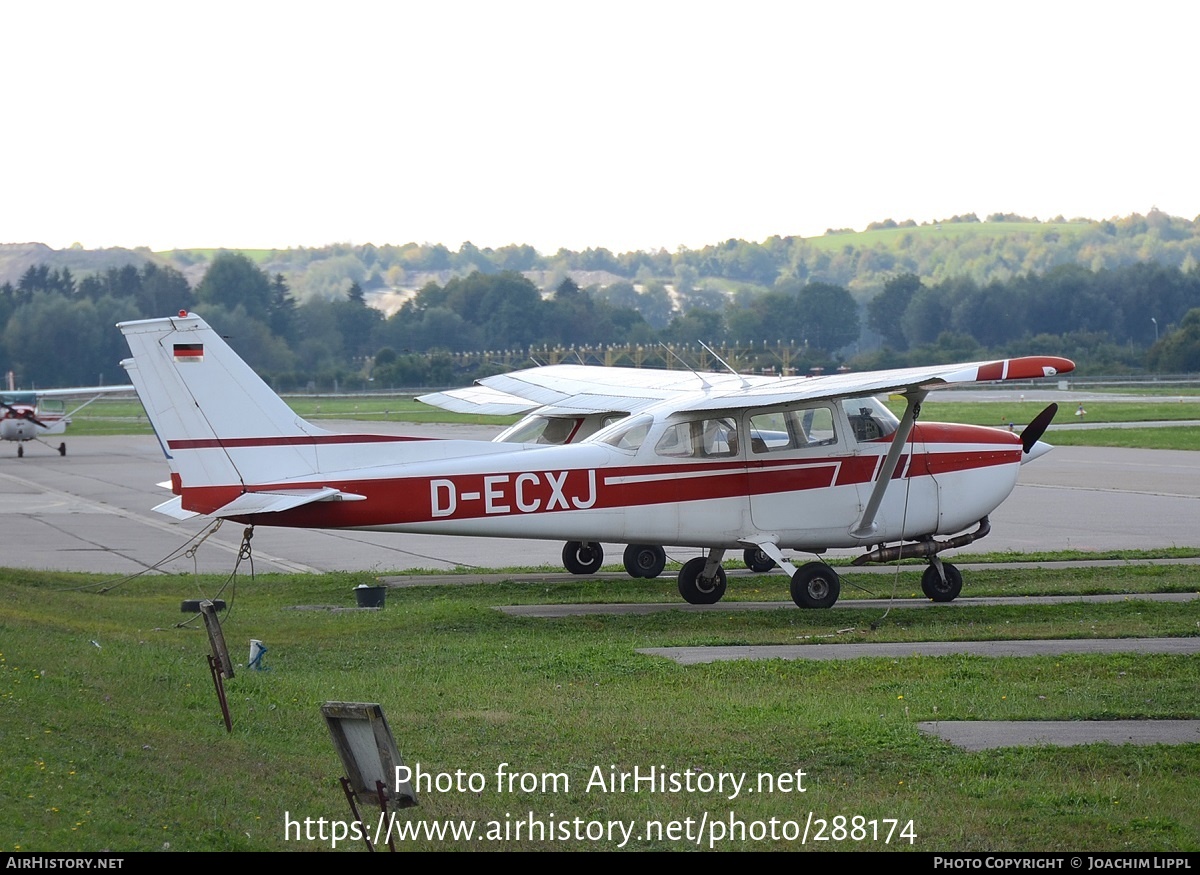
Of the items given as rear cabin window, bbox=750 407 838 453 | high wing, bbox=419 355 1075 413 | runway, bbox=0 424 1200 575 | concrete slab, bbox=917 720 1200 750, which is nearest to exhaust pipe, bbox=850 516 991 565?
rear cabin window, bbox=750 407 838 453

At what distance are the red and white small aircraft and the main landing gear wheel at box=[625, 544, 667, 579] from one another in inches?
100

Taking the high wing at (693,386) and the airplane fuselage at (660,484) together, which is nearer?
the high wing at (693,386)

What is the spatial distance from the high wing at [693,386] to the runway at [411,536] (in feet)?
8.19

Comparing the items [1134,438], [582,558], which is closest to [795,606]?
[582,558]

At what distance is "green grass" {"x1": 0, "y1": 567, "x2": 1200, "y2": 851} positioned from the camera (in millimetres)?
7047

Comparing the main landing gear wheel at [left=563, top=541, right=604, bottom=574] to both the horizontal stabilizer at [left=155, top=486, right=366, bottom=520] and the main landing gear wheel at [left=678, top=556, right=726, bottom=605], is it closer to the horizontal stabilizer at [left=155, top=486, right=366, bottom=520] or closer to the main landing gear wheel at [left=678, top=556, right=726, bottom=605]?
the main landing gear wheel at [left=678, top=556, right=726, bottom=605]

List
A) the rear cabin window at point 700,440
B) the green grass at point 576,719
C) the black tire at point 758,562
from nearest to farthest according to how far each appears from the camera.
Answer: the green grass at point 576,719, the rear cabin window at point 700,440, the black tire at point 758,562

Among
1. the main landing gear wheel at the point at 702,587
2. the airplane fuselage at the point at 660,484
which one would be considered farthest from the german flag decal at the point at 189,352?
the main landing gear wheel at the point at 702,587

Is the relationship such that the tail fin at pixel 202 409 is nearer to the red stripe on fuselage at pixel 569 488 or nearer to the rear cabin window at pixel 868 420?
the red stripe on fuselage at pixel 569 488

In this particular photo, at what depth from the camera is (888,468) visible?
15102 mm

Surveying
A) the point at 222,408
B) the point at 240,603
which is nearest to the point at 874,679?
the point at 222,408

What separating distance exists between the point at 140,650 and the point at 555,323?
134 meters

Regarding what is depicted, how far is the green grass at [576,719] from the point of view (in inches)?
277
